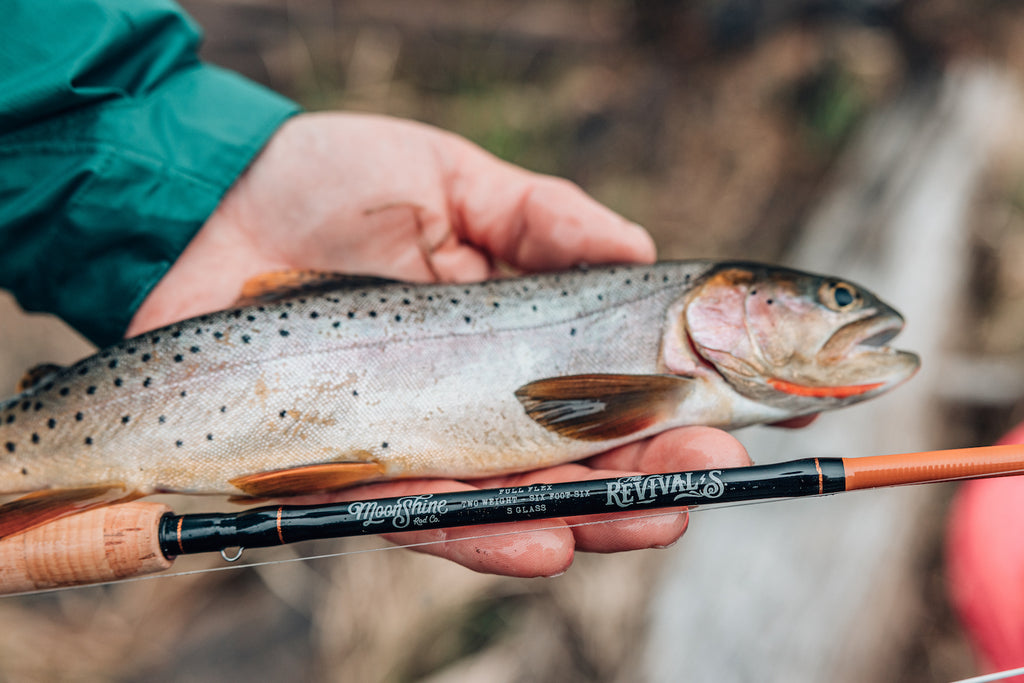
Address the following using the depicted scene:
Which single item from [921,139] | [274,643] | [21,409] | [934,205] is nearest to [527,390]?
[21,409]

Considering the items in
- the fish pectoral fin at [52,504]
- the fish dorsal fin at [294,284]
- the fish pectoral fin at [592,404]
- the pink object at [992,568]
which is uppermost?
the fish dorsal fin at [294,284]

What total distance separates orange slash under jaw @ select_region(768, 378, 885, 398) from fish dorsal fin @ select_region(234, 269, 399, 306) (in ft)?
4.87

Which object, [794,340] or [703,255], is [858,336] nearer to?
[794,340]

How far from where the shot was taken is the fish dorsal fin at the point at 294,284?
232cm

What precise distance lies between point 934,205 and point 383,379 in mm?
4245

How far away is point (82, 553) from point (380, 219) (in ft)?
5.59

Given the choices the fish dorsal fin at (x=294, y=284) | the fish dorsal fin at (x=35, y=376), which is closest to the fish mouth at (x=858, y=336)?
the fish dorsal fin at (x=294, y=284)

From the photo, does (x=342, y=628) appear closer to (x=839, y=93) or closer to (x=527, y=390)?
(x=527, y=390)

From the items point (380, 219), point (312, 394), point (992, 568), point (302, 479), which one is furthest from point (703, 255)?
point (302, 479)

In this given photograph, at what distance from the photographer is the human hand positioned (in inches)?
104

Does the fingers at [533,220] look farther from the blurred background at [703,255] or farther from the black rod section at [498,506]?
the blurred background at [703,255]

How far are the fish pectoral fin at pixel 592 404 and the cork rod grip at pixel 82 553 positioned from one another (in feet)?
3.87

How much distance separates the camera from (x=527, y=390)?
2141mm

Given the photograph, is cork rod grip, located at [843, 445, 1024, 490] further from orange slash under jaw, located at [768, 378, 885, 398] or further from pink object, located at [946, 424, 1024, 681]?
pink object, located at [946, 424, 1024, 681]
